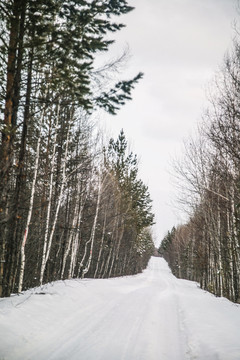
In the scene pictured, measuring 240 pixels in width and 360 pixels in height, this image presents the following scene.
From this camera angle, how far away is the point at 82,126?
12.5 m

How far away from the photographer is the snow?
4012 millimetres

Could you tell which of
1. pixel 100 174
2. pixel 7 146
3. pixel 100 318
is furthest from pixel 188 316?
pixel 100 174

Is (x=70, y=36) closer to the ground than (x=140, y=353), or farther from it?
farther from it

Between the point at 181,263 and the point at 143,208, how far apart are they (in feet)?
75.6

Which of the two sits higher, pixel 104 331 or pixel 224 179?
pixel 224 179

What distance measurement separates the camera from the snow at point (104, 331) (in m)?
4.01

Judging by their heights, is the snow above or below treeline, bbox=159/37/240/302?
below

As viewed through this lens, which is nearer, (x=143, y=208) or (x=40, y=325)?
(x=40, y=325)

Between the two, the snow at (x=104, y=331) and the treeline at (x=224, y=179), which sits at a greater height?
the treeline at (x=224, y=179)

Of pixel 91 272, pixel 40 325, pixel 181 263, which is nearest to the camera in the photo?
pixel 40 325

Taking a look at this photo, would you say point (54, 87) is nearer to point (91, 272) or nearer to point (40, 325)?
point (40, 325)

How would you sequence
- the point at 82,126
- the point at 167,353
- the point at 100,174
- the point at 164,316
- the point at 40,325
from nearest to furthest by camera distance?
1. the point at 167,353
2. the point at 40,325
3. the point at 164,316
4. the point at 82,126
5. the point at 100,174

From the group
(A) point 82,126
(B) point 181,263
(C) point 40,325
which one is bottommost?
(B) point 181,263

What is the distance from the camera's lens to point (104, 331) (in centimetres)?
516
